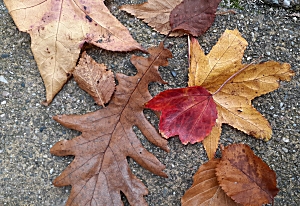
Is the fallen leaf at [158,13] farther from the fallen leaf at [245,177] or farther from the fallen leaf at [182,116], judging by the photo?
the fallen leaf at [245,177]

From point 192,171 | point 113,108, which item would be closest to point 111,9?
point 113,108

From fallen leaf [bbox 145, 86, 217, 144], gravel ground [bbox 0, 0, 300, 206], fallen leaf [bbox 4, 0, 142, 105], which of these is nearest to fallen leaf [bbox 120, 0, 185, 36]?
gravel ground [bbox 0, 0, 300, 206]

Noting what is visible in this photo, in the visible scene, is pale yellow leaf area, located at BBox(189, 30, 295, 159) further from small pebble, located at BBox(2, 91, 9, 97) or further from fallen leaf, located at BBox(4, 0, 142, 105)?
small pebble, located at BBox(2, 91, 9, 97)

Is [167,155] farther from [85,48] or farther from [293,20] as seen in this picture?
[293,20]

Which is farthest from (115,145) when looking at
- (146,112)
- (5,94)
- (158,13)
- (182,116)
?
(158,13)

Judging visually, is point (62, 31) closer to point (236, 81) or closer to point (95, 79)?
point (95, 79)

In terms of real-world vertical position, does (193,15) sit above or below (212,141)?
above
